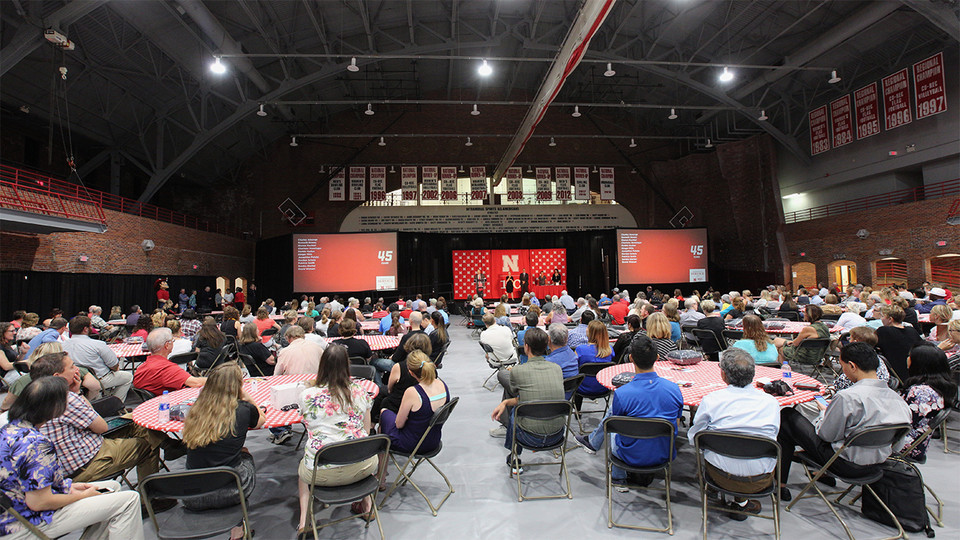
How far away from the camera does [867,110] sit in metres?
13.9

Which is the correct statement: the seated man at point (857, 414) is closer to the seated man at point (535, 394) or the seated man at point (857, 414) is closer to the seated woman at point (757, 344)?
the seated woman at point (757, 344)

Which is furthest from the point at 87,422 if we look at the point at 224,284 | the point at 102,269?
the point at 224,284

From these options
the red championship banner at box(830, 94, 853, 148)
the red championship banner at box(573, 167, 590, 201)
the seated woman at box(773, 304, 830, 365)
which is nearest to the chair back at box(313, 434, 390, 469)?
the seated woman at box(773, 304, 830, 365)

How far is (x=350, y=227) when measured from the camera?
19.0 metres

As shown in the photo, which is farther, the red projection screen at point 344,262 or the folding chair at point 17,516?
the red projection screen at point 344,262

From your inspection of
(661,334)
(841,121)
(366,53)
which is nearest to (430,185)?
(366,53)

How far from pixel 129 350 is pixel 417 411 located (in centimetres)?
470

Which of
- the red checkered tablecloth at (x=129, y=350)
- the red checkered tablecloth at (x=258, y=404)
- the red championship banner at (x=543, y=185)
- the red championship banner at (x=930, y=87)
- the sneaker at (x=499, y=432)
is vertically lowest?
the sneaker at (x=499, y=432)

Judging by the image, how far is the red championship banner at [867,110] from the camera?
1363 cm

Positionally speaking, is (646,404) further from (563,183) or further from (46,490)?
(563,183)

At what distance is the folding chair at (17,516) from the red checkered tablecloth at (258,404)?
0.64 meters

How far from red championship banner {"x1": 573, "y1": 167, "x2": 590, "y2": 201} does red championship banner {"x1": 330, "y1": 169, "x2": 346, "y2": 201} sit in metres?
9.89

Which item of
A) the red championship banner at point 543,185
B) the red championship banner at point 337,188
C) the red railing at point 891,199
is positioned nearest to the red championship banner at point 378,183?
the red championship banner at point 337,188

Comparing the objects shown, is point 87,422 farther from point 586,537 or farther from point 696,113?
point 696,113
